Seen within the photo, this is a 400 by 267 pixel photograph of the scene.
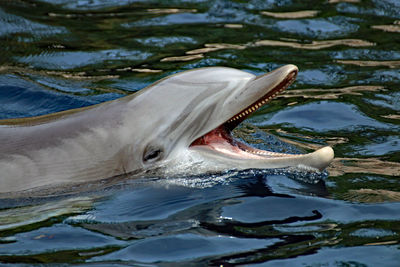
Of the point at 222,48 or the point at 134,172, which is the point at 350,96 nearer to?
the point at 222,48

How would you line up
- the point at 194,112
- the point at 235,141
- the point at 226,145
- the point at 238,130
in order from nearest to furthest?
1. the point at 194,112
2. the point at 226,145
3. the point at 235,141
4. the point at 238,130

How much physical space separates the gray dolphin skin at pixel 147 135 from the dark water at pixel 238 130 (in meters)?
0.20

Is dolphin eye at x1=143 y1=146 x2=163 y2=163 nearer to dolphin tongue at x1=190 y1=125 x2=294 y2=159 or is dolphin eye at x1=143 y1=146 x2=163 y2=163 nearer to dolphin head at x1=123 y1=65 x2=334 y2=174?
dolphin head at x1=123 y1=65 x2=334 y2=174

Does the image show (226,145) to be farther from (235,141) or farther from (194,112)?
(194,112)

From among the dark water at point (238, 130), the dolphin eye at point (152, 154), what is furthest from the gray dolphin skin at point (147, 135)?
the dark water at point (238, 130)

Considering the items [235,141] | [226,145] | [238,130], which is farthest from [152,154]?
[238,130]

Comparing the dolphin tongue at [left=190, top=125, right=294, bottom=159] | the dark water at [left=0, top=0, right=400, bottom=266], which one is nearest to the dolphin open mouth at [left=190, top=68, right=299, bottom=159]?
the dolphin tongue at [left=190, top=125, right=294, bottom=159]

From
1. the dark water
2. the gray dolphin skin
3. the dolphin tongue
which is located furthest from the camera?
the dolphin tongue

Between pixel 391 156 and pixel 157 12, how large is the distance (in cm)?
752

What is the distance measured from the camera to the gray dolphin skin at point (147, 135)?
21.6 feet

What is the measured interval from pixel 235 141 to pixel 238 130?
181 centimetres

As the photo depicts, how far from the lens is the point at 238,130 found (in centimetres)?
891

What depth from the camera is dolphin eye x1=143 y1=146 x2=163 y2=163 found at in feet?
22.3

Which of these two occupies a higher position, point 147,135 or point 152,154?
point 147,135
